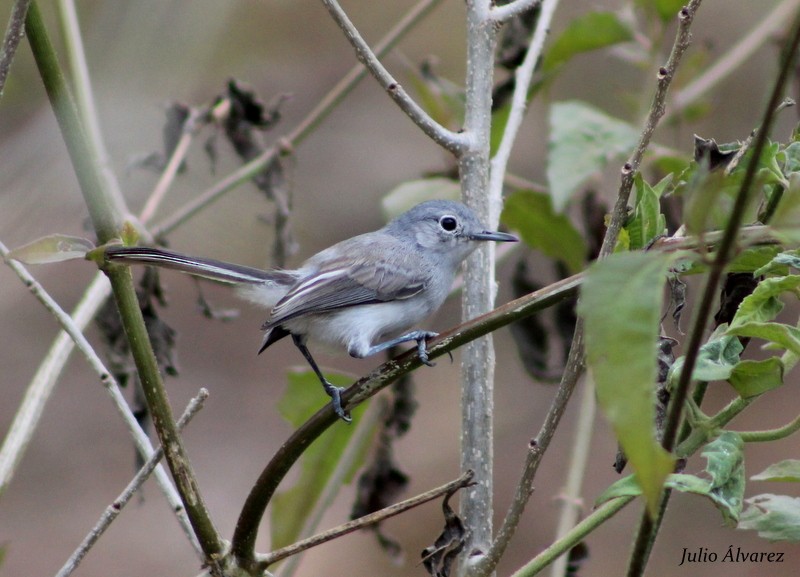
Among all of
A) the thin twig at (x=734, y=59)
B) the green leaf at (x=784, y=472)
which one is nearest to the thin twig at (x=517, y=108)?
the thin twig at (x=734, y=59)

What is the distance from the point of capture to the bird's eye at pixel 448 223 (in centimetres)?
274

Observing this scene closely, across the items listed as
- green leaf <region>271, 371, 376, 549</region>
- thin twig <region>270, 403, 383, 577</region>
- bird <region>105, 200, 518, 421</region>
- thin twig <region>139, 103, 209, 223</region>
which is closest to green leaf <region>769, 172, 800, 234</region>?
bird <region>105, 200, 518, 421</region>

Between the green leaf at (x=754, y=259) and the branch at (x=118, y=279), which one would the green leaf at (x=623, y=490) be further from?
the branch at (x=118, y=279)

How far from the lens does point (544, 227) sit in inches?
108

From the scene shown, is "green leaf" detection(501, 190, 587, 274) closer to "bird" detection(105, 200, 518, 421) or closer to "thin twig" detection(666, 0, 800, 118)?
"bird" detection(105, 200, 518, 421)

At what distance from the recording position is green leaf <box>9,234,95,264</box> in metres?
1.34

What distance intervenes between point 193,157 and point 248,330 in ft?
7.93

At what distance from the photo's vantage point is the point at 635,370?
73 cm

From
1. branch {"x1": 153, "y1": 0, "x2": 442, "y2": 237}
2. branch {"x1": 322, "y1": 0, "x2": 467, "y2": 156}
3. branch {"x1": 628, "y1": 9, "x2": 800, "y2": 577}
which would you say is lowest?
branch {"x1": 628, "y1": 9, "x2": 800, "y2": 577}

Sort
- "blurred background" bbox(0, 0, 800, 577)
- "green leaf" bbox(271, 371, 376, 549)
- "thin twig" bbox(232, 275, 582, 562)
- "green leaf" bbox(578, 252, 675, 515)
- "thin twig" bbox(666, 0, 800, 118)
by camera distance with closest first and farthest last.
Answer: "green leaf" bbox(578, 252, 675, 515), "thin twig" bbox(232, 275, 582, 562), "green leaf" bbox(271, 371, 376, 549), "thin twig" bbox(666, 0, 800, 118), "blurred background" bbox(0, 0, 800, 577)

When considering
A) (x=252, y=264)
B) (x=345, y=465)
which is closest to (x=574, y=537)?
(x=345, y=465)

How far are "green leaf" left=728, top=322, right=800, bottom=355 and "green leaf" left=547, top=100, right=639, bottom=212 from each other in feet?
3.85

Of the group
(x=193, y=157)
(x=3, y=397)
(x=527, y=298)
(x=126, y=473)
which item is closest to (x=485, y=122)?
(x=527, y=298)

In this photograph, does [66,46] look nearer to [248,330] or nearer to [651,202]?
[651,202]
